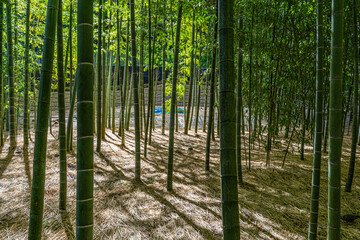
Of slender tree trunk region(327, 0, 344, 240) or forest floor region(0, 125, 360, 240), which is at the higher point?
slender tree trunk region(327, 0, 344, 240)

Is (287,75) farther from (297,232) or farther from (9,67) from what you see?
(9,67)

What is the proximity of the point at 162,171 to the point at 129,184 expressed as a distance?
26.6 inches

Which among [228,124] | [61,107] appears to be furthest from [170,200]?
[228,124]

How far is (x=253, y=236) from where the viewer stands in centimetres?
197

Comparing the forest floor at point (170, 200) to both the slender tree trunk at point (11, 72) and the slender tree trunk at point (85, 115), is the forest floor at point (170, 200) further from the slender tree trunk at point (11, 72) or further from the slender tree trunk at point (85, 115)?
the slender tree trunk at point (85, 115)

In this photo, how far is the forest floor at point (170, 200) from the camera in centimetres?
202

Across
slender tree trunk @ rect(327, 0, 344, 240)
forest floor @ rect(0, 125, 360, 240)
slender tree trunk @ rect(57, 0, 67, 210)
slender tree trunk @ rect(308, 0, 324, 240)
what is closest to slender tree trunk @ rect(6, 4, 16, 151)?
forest floor @ rect(0, 125, 360, 240)

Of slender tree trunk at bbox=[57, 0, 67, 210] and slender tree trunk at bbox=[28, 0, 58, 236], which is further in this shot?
slender tree trunk at bbox=[57, 0, 67, 210]

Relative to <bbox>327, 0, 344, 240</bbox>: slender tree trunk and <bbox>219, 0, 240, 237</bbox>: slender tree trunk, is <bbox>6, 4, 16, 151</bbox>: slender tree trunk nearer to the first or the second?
<bbox>219, 0, 240, 237</bbox>: slender tree trunk

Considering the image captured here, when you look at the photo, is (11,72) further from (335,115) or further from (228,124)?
(335,115)

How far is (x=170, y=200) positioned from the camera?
2631 mm

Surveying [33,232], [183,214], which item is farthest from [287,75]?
[33,232]

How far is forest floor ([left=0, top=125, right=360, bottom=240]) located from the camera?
79.5 inches

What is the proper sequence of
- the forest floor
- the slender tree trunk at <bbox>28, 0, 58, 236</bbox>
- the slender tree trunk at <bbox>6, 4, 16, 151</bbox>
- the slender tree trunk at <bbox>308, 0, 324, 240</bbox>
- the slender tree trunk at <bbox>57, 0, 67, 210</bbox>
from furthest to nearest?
1. the slender tree trunk at <bbox>6, 4, 16, 151</bbox>
2. the forest floor
3. the slender tree trunk at <bbox>57, 0, 67, 210</bbox>
4. the slender tree trunk at <bbox>308, 0, 324, 240</bbox>
5. the slender tree trunk at <bbox>28, 0, 58, 236</bbox>
